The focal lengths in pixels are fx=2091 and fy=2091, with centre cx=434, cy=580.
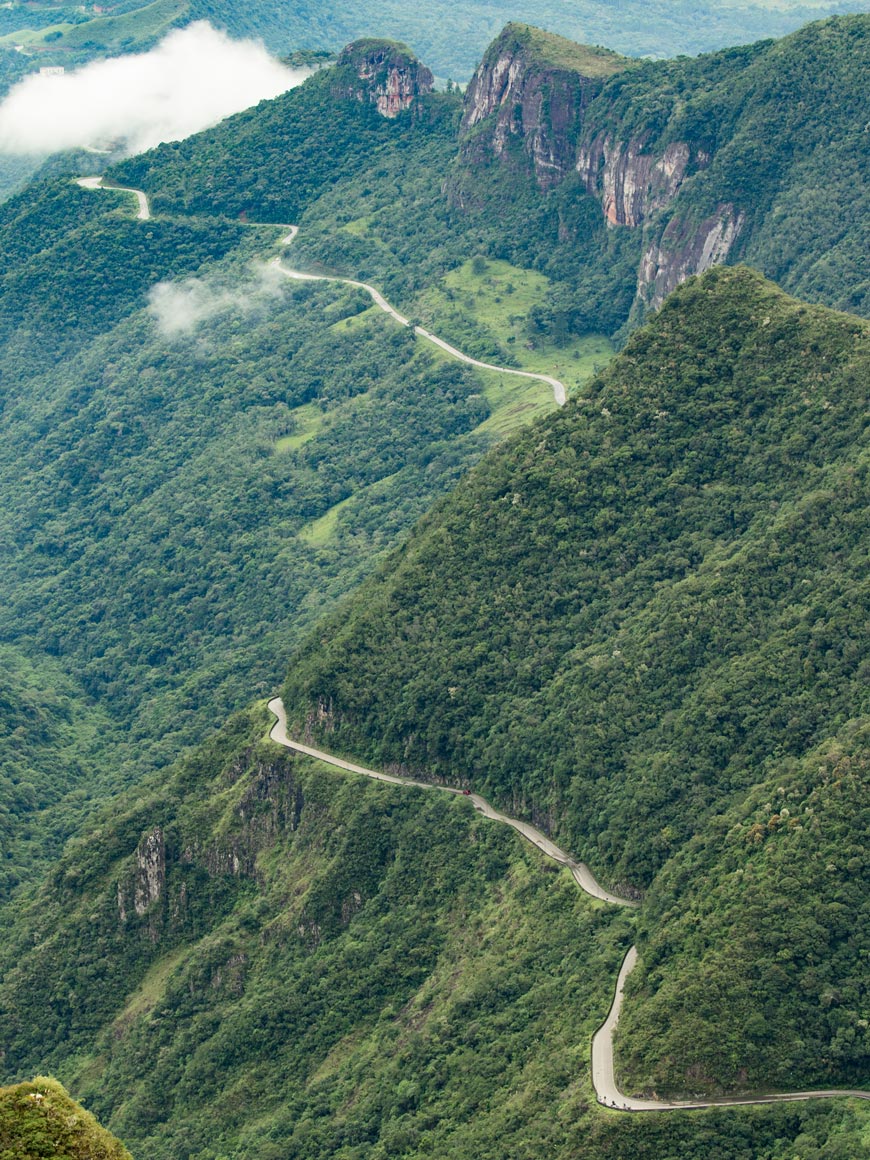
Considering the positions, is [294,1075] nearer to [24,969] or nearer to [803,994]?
[24,969]

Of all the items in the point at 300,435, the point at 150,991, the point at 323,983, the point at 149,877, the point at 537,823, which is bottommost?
the point at 300,435

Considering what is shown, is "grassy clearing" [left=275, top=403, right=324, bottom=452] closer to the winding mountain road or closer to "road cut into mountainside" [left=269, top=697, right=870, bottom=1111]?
the winding mountain road

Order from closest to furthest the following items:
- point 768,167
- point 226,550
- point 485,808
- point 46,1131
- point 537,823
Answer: point 46,1131, point 537,823, point 485,808, point 226,550, point 768,167

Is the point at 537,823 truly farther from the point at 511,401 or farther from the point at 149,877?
the point at 511,401

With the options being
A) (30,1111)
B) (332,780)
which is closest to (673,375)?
(332,780)

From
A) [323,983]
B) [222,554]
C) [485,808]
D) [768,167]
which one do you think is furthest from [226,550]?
[323,983]

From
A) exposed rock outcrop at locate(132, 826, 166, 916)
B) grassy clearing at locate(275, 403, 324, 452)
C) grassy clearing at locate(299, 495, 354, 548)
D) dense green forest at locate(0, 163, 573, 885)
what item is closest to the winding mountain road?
exposed rock outcrop at locate(132, 826, 166, 916)
